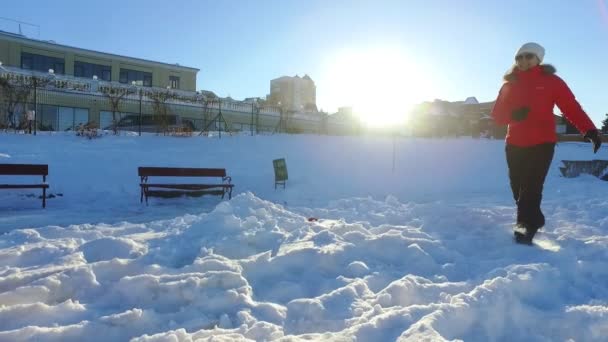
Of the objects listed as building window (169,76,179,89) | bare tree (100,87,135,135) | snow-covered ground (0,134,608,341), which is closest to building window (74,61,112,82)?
building window (169,76,179,89)

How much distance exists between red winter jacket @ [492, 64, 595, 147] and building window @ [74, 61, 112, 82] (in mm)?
38106

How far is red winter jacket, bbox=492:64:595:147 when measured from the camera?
4.86m

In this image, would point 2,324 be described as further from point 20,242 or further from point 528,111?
Answer: point 528,111

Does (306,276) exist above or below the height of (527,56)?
below

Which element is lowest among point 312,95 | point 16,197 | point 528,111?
point 16,197

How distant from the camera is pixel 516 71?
5.04 m

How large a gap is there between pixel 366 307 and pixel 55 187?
35.3ft

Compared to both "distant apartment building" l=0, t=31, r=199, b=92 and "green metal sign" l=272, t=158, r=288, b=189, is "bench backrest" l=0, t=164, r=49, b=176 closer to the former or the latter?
"green metal sign" l=272, t=158, r=288, b=189

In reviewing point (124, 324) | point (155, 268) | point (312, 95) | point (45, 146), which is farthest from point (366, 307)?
point (312, 95)

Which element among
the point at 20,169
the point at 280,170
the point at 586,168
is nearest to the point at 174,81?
the point at 280,170

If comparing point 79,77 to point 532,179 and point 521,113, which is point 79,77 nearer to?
point 521,113

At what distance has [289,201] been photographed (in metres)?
10.8

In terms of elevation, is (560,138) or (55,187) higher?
(560,138)

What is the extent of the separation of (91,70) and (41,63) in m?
3.70
